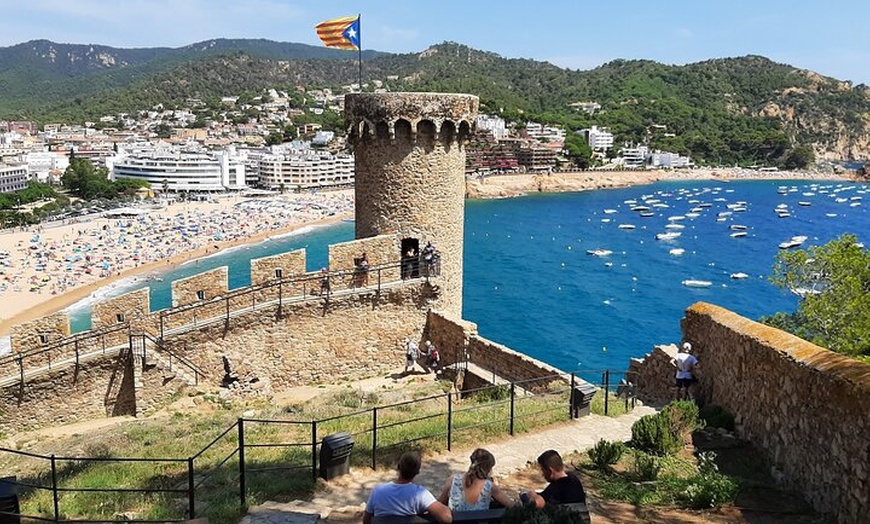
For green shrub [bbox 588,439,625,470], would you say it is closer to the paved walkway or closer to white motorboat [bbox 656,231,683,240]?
the paved walkway

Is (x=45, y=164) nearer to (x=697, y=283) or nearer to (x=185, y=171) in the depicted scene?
(x=185, y=171)

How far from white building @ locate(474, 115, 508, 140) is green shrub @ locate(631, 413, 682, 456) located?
153 m

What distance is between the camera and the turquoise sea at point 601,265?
44.0 metres

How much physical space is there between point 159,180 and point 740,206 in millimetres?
102384

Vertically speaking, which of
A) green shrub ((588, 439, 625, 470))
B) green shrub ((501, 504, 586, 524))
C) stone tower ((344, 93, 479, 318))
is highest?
stone tower ((344, 93, 479, 318))

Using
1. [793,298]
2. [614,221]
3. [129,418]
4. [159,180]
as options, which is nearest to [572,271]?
[793,298]

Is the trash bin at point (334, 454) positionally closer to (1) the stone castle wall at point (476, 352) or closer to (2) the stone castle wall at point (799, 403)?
(2) the stone castle wall at point (799, 403)

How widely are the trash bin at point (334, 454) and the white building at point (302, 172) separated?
393 ft

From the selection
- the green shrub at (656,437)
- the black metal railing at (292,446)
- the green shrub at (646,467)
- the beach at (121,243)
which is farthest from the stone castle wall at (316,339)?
the beach at (121,243)

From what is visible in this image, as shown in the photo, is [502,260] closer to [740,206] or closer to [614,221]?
[614,221]

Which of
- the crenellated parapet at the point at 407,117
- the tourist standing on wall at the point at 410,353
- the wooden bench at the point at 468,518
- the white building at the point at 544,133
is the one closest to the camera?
the wooden bench at the point at 468,518

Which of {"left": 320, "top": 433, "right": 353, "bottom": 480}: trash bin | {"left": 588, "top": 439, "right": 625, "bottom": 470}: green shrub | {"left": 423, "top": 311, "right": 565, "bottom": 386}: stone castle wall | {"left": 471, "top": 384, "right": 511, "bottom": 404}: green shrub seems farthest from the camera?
{"left": 423, "top": 311, "right": 565, "bottom": 386}: stone castle wall

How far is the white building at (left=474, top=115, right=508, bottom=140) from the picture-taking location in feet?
538

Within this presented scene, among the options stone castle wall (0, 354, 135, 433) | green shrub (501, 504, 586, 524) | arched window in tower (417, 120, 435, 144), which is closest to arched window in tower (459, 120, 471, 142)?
arched window in tower (417, 120, 435, 144)
